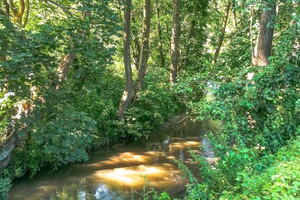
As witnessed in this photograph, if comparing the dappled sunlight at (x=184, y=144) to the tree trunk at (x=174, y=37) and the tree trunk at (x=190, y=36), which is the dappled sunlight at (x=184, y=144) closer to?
the tree trunk at (x=174, y=37)

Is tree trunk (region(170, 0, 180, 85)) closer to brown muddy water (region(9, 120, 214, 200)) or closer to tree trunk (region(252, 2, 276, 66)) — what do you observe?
brown muddy water (region(9, 120, 214, 200))

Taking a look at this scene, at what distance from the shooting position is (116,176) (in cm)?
744

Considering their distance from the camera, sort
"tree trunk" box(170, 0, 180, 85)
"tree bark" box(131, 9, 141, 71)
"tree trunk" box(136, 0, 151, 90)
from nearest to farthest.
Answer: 1. "tree trunk" box(136, 0, 151, 90)
2. "tree trunk" box(170, 0, 180, 85)
3. "tree bark" box(131, 9, 141, 71)

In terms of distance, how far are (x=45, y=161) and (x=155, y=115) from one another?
4.91m

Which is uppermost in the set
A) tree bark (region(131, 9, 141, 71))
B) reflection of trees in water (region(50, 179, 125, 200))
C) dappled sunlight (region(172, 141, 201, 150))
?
tree bark (region(131, 9, 141, 71))

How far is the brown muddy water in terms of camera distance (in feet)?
20.8

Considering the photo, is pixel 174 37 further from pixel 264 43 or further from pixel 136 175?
pixel 136 175

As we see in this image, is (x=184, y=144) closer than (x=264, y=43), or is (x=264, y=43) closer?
(x=264, y=43)

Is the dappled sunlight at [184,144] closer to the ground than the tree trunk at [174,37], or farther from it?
closer to the ground

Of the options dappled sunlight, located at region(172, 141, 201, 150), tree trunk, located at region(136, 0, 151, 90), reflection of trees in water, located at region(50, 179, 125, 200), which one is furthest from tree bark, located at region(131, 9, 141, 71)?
reflection of trees in water, located at region(50, 179, 125, 200)

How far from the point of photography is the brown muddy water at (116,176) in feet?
20.8

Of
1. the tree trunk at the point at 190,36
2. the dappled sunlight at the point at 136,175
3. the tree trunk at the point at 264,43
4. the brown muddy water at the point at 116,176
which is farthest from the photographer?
the tree trunk at the point at 190,36

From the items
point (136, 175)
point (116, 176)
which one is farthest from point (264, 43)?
point (116, 176)

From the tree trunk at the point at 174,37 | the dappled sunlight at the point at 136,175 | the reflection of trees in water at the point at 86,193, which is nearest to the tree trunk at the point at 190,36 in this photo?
the tree trunk at the point at 174,37
